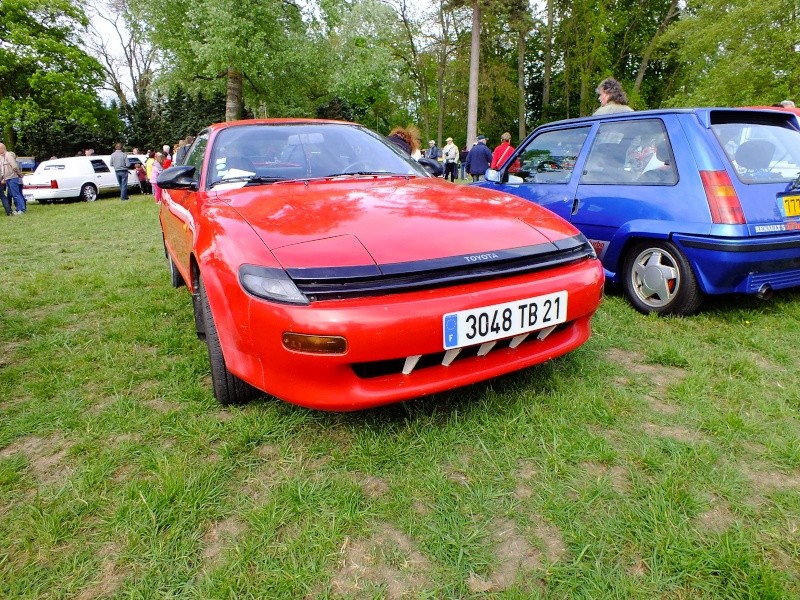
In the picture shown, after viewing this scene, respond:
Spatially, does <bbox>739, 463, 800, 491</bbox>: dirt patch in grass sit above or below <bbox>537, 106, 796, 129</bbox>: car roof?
below

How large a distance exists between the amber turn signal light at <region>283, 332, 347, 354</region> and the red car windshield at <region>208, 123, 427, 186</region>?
136 centimetres

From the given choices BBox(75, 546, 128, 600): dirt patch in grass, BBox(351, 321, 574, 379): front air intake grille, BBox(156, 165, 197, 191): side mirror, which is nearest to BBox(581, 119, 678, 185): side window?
BBox(351, 321, 574, 379): front air intake grille

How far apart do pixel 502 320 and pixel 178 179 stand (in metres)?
2.07

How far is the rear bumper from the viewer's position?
286 centimetres

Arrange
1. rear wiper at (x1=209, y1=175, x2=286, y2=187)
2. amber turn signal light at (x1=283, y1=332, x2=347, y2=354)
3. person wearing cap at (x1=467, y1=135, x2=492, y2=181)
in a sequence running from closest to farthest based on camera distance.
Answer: amber turn signal light at (x1=283, y1=332, x2=347, y2=354) → rear wiper at (x1=209, y1=175, x2=286, y2=187) → person wearing cap at (x1=467, y1=135, x2=492, y2=181)

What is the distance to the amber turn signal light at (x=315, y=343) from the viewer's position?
168 centimetres

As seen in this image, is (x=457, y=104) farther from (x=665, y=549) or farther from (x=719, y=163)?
(x=665, y=549)

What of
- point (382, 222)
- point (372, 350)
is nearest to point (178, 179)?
point (382, 222)

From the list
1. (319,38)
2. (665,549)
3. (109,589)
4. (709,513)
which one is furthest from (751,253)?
(319,38)

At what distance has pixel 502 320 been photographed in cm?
187

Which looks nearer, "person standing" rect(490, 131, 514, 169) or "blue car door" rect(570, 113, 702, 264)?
"blue car door" rect(570, 113, 702, 264)

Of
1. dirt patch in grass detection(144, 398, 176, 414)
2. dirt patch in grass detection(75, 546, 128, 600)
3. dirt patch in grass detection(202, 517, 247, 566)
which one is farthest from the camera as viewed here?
dirt patch in grass detection(144, 398, 176, 414)

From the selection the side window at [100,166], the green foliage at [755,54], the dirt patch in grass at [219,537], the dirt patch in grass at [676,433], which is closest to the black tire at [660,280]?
the dirt patch in grass at [676,433]

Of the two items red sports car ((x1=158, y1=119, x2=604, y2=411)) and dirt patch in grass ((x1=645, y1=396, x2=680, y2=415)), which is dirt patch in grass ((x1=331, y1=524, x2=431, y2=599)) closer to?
red sports car ((x1=158, y1=119, x2=604, y2=411))
